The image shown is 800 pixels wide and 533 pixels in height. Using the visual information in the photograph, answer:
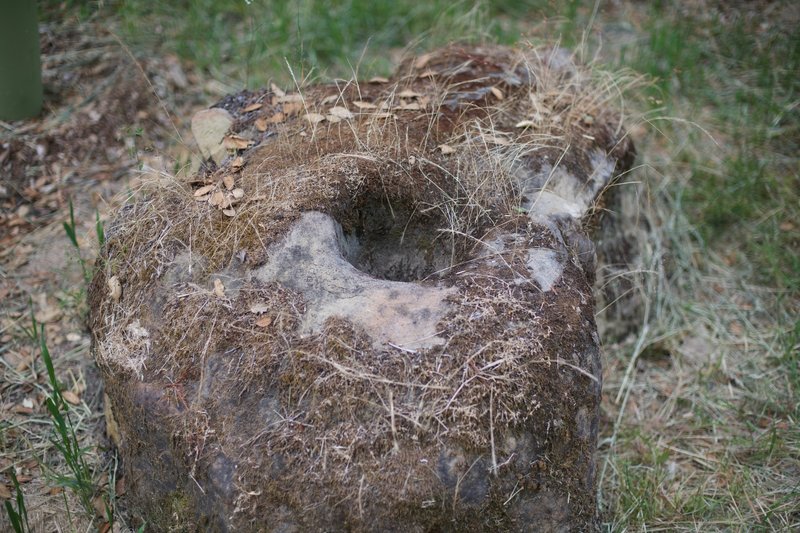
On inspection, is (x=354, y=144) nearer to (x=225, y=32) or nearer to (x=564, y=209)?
(x=564, y=209)

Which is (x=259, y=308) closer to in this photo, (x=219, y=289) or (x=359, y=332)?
(x=219, y=289)

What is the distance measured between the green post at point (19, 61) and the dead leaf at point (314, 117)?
1710mm

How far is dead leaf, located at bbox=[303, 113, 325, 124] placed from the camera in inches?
110

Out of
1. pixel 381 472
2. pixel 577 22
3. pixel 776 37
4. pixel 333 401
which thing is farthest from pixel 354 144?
pixel 776 37

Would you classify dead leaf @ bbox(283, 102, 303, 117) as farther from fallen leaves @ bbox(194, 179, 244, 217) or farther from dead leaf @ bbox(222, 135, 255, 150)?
fallen leaves @ bbox(194, 179, 244, 217)

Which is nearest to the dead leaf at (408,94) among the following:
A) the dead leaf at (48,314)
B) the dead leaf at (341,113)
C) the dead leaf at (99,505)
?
the dead leaf at (341,113)

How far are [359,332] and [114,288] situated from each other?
0.90 m

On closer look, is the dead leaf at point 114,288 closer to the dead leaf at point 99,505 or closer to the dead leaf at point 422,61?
the dead leaf at point 99,505

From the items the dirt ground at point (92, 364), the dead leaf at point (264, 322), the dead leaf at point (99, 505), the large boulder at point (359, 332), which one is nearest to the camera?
the large boulder at point (359, 332)

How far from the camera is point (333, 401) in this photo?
6.49ft

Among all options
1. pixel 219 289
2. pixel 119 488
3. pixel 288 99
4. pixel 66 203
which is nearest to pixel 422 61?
pixel 288 99

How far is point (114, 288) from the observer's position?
2.37 m

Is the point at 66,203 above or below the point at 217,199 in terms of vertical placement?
below

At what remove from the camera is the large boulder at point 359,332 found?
6.34 feet
